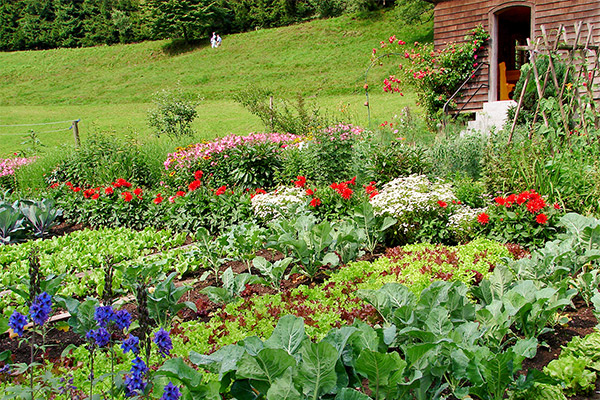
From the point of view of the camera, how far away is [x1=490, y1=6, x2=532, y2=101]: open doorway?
485 inches

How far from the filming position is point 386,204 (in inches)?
190

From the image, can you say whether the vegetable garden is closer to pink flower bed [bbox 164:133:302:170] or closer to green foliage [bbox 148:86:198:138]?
pink flower bed [bbox 164:133:302:170]

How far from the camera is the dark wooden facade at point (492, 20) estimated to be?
10969mm

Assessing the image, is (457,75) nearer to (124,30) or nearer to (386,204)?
(386,204)

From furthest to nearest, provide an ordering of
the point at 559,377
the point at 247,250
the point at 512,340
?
the point at 247,250 < the point at 512,340 < the point at 559,377

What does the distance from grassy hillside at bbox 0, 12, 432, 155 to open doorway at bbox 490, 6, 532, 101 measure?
3.92 m

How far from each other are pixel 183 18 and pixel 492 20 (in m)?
31.1

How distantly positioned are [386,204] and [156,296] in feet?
8.49

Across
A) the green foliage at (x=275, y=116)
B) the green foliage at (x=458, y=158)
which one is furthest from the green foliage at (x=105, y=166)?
the green foliage at (x=458, y=158)

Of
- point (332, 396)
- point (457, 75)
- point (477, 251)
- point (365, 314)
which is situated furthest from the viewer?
point (457, 75)

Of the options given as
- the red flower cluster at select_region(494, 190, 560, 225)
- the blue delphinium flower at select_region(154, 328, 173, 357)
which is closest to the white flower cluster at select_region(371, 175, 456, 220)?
the red flower cluster at select_region(494, 190, 560, 225)

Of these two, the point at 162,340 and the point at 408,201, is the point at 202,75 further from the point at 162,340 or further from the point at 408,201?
the point at 162,340

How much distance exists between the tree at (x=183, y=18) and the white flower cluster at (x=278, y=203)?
3522cm

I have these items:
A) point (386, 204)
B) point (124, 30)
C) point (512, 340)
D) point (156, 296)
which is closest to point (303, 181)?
point (386, 204)
